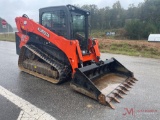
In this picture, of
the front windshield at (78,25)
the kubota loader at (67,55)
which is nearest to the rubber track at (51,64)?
the kubota loader at (67,55)

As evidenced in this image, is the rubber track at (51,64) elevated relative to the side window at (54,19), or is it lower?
Answer: lower

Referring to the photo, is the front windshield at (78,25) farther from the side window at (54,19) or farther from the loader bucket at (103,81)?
the loader bucket at (103,81)

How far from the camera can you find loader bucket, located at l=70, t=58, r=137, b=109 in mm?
4355

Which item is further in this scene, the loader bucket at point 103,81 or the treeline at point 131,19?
the treeline at point 131,19

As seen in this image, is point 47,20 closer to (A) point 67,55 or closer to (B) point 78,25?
(B) point 78,25

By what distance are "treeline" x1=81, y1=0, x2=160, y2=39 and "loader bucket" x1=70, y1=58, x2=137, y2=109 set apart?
1989 inches

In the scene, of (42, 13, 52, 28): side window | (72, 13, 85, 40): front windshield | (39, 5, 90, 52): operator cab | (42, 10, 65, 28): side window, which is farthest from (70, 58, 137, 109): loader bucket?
(42, 13, 52, 28): side window

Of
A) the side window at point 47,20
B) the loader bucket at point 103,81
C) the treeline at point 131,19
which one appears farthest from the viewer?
the treeline at point 131,19

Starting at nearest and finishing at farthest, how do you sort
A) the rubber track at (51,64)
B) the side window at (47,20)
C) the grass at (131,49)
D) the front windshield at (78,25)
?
the rubber track at (51,64) → the front windshield at (78,25) → the side window at (47,20) → the grass at (131,49)

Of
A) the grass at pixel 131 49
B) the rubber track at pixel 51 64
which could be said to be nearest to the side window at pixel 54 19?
the rubber track at pixel 51 64

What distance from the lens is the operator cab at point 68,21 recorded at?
5.50 metres

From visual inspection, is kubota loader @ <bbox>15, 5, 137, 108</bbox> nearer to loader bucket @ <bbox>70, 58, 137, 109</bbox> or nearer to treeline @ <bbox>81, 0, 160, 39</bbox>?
loader bucket @ <bbox>70, 58, 137, 109</bbox>

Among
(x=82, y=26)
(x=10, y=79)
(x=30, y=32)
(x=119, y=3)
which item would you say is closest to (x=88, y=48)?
(x=82, y=26)

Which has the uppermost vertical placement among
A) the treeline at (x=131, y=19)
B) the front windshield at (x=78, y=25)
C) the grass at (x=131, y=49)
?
the treeline at (x=131, y=19)
